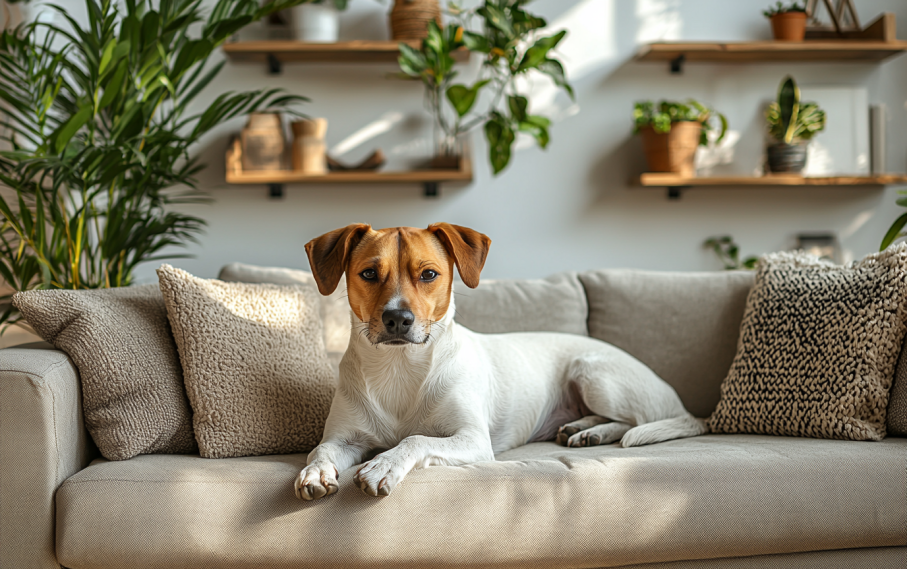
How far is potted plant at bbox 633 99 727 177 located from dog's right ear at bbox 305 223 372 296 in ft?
6.11

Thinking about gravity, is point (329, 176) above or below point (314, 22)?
below

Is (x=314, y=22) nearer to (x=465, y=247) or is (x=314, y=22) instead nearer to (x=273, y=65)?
(x=273, y=65)

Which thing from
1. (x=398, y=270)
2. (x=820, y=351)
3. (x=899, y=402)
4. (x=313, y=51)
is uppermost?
(x=313, y=51)

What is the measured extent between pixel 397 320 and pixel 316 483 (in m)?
0.41

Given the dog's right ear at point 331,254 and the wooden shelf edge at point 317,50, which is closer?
the dog's right ear at point 331,254

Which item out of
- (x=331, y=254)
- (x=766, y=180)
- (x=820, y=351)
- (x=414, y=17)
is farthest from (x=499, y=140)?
(x=820, y=351)

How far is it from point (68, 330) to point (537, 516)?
1.32 m

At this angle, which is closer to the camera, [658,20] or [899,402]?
[899,402]

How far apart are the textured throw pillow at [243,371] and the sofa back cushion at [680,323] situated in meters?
1.12

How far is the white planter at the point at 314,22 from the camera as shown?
301 cm

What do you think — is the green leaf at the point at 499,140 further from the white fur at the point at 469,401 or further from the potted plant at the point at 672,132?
the white fur at the point at 469,401

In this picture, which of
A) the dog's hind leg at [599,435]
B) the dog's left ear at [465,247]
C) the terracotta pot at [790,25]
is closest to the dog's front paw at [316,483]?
the dog's left ear at [465,247]

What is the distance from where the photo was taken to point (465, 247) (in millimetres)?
1740

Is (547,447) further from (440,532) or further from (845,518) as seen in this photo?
(845,518)
